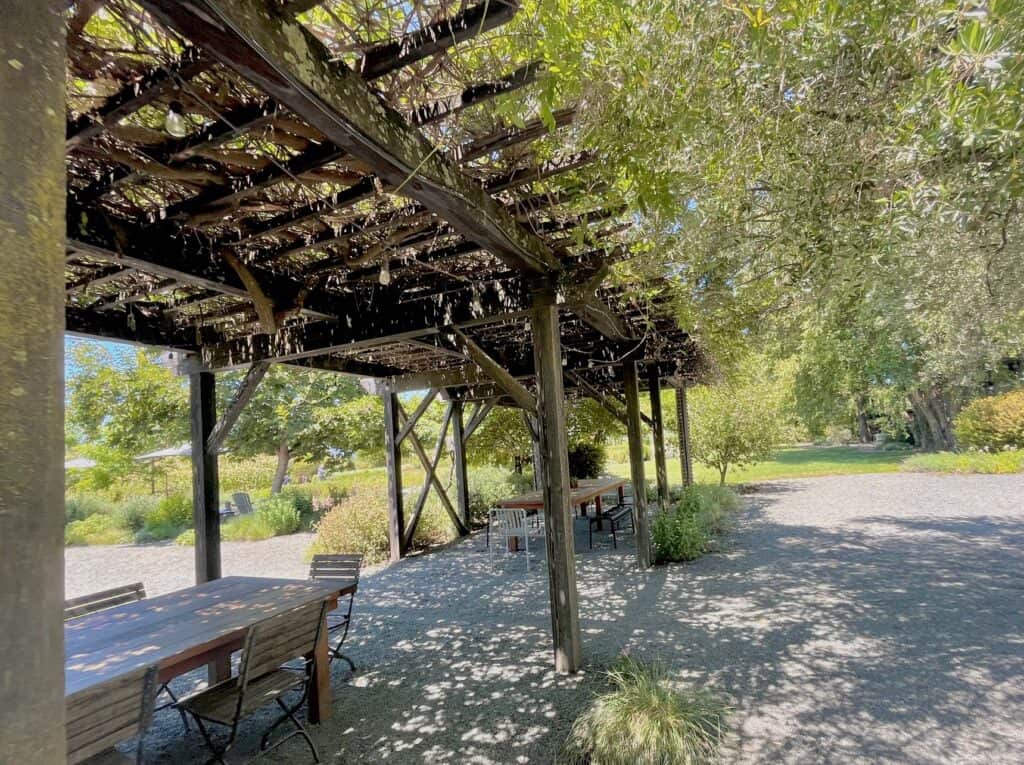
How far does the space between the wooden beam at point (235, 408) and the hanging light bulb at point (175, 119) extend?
2.89 metres

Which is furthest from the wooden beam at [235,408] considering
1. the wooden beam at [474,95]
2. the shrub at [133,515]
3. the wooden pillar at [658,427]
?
the shrub at [133,515]

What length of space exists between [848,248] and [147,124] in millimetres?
2983

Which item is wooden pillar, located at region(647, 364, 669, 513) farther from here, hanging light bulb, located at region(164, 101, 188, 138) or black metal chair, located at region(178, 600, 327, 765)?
hanging light bulb, located at region(164, 101, 188, 138)

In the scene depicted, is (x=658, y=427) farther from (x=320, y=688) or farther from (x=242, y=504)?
(x=242, y=504)

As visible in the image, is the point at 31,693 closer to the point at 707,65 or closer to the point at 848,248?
the point at 707,65

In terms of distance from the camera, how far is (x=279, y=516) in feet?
37.7

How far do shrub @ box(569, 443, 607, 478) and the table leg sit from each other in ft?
33.7

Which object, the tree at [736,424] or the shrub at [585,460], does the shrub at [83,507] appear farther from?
the tree at [736,424]

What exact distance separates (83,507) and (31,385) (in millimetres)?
16788

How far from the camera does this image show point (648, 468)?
72.6 ft

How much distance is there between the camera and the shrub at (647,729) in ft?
8.11

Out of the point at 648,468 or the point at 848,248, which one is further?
the point at 648,468

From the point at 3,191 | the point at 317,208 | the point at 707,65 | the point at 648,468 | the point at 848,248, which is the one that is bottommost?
the point at 648,468

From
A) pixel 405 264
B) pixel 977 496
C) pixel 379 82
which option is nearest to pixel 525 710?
pixel 405 264
